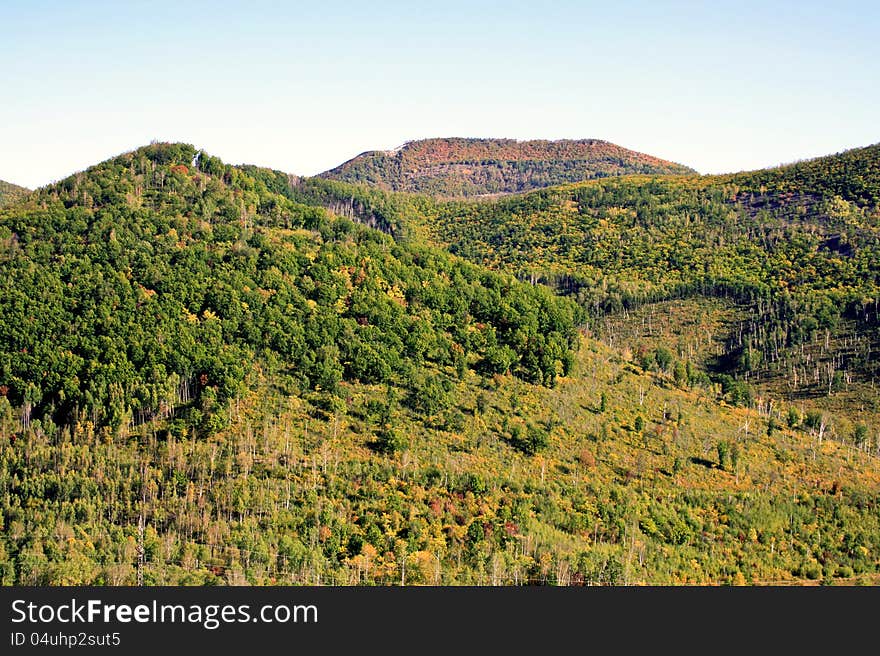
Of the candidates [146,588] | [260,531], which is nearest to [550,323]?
[260,531]

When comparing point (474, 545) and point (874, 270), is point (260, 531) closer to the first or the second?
point (474, 545)

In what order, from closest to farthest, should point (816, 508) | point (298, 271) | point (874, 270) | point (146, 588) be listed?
1. point (146, 588)
2. point (816, 508)
3. point (298, 271)
4. point (874, 270)

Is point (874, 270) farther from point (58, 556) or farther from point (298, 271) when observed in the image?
point (58, 556)

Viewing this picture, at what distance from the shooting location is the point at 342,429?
282ft

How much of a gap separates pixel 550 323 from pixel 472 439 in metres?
34.6

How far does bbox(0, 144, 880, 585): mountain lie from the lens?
225 ft

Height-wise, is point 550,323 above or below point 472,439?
above

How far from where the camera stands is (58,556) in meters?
61.7

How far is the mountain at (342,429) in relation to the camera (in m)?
68.7

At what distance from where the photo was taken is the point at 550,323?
12088 centimetres

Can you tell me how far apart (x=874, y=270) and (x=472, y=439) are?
123 metres

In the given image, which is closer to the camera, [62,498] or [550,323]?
[62,498]

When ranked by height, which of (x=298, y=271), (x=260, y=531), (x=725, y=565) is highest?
(x=298, y=271)

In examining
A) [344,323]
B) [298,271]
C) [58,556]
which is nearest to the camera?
→ [58,556]
